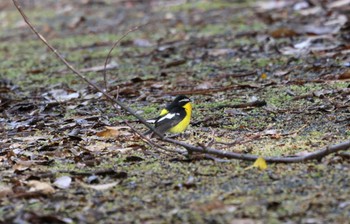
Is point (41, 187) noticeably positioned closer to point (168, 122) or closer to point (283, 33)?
point (168, 122)

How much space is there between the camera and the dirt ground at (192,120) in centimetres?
352

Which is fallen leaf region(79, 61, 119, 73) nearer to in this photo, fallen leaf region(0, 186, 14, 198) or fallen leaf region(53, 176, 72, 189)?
fallen leaf region(53, 176, 72, 189)

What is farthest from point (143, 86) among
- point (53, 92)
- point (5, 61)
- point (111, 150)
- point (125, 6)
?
point (125, 6)

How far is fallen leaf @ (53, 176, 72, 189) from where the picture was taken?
3912mm

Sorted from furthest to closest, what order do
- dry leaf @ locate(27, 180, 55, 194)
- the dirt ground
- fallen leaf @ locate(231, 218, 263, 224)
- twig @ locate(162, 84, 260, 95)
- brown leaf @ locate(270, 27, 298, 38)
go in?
brown leaf @ locate(270, 27, 298, 38)
twig @ locate(162, 84, 260, 95)
dry leaf @ locate(27, 180, 55, 194)
the dirt ground
fallen leaf @ locate(231, 218, 263, 224)

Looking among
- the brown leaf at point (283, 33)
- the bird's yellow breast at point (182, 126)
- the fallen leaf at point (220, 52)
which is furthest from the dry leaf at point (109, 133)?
the brown leaf at point (283, 33)

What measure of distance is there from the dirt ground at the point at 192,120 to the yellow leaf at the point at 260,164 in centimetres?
5

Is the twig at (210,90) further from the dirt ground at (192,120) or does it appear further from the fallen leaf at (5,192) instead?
the fallen leaf at (5,192)

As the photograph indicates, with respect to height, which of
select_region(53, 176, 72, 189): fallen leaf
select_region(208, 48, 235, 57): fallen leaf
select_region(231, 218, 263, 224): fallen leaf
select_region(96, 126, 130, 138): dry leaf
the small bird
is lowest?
select_region(208, 48, 235, 57): fallen leaf

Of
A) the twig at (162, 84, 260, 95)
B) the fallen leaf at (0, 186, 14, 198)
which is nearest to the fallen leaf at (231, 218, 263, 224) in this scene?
the fallen leaf at (0, 186, 14, 198)

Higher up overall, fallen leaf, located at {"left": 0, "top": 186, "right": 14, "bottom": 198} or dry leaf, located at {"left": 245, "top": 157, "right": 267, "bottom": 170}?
fallen leaf, located at {"left": 0, "top": 186, "right": 14, "bottom": 198}

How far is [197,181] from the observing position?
12.6ft

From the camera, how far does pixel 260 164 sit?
3.95 m

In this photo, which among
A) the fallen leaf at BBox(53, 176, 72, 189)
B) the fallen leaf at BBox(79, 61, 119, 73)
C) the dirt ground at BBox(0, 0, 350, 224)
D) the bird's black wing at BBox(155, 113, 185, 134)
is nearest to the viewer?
the dirt ground at BBox(0, 0, 350, 224)
